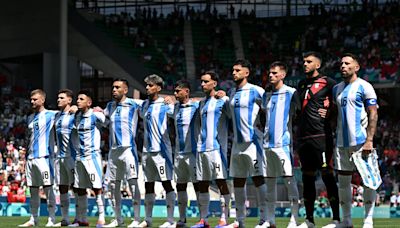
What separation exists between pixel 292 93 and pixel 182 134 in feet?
8.05

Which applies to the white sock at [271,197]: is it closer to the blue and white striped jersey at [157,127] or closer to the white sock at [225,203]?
the white sock at [225,203]

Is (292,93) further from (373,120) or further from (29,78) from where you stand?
(29,78)

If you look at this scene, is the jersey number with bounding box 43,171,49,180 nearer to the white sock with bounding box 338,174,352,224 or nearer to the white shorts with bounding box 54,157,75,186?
the white shorts with bounding box 54,157,75,186

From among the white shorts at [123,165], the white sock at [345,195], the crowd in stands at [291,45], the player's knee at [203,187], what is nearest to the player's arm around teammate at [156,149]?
the white shorts at [123,165]

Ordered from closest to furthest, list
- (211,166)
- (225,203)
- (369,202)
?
(369,202), (211,166), (225,203)

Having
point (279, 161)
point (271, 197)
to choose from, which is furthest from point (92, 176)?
point (279, 161)

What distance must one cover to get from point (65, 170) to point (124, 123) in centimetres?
152

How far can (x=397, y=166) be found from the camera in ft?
109

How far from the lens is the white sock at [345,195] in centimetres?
1311

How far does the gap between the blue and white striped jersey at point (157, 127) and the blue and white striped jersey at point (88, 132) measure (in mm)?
1043

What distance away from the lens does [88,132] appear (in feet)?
55.1

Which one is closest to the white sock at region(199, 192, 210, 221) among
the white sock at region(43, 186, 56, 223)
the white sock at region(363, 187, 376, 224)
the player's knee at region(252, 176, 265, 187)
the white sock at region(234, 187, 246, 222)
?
the white sock at region(234, 187, 246, 222)

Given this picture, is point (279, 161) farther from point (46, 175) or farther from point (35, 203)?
point (35, 203)

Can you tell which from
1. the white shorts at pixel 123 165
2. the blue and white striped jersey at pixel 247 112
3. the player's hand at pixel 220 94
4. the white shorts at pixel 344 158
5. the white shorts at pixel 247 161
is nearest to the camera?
the white shorts at pixel 344 158
